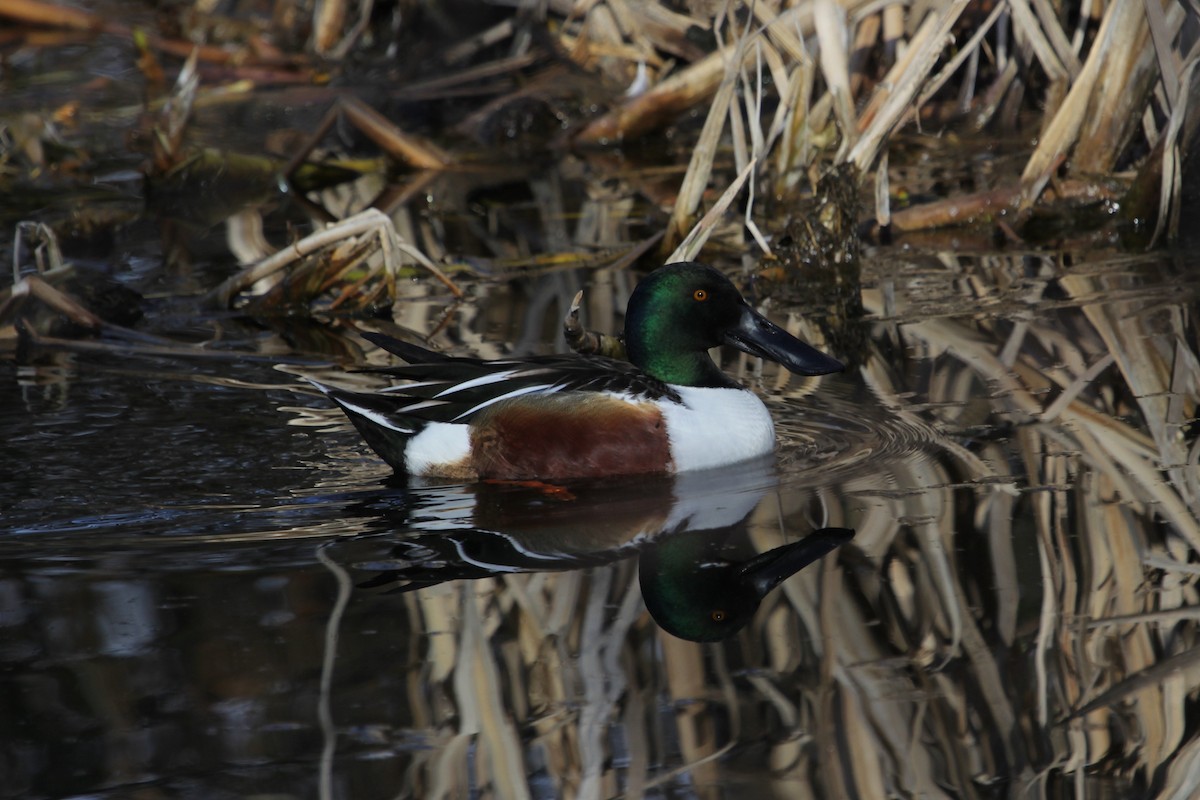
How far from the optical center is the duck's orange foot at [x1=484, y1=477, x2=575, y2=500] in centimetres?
448

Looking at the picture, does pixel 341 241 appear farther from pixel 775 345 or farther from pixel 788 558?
pixel 788 558

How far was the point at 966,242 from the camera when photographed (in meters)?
7.12

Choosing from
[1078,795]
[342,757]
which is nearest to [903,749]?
[1078,795]

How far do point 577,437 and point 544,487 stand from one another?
0.54 ft

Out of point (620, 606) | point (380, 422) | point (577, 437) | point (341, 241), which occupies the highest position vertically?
point (341, 241)

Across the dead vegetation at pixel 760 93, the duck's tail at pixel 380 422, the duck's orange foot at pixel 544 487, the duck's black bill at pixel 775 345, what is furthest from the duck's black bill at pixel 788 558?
the dead vegetation at pixel 760 93

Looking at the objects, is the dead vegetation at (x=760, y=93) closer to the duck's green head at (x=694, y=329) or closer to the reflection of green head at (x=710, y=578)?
the duck's green head at (x=694, y=329)

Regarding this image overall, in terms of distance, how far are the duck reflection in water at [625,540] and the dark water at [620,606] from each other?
2 cm

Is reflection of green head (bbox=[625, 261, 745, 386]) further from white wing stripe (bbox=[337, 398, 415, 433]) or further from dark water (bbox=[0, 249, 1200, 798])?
white wing stripe (bbox=[337, 398, 415, 433])

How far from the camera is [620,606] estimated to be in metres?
3.63

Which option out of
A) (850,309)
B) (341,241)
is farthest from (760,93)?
(341,241)

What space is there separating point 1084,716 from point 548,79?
7499mm

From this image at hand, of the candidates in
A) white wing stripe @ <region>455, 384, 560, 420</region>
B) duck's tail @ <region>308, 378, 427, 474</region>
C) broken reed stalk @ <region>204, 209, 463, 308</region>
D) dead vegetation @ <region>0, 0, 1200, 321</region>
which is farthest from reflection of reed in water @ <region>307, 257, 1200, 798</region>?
broken reed stalk @ <region>204, 209, 463, 308</region>

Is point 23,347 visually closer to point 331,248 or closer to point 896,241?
point 331,248
